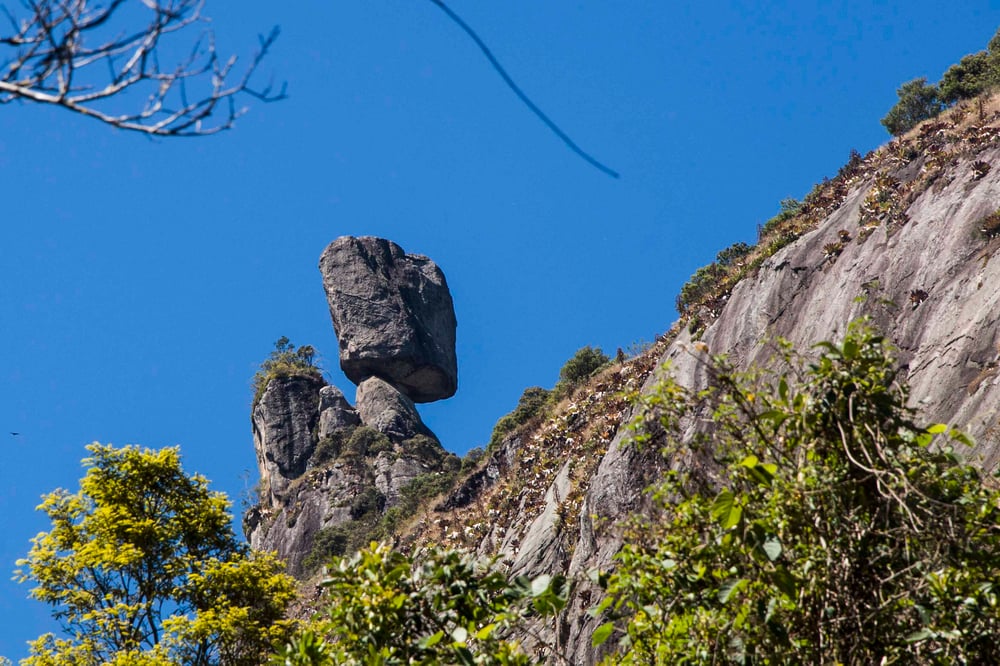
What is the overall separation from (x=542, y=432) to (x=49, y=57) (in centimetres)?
3470

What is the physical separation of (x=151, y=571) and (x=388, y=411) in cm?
4540

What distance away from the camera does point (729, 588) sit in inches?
187

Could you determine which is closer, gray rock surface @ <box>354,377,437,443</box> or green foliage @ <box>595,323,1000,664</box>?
green foliage @ <box>595,323,1000,664</box>

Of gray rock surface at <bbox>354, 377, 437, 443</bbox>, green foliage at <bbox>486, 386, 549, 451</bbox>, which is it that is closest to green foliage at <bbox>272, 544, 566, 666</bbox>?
green foliage at <bbox>486, 386, 549, 451</bbox>

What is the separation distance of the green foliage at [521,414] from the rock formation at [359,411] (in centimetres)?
624

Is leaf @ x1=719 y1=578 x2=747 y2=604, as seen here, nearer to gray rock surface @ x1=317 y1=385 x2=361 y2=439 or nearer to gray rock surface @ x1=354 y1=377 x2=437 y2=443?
gray rock surface @ x1=354 y1=377 x2=437 y2=443

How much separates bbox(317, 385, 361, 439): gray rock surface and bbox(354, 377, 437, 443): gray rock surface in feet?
2.44

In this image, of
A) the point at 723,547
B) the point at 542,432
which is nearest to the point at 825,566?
the point at 723,547

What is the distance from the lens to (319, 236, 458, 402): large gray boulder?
6656cm

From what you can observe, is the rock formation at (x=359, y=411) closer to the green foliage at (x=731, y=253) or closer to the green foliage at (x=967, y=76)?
the green foliage at (x=731, y=253)

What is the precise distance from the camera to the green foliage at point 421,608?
16.8ft

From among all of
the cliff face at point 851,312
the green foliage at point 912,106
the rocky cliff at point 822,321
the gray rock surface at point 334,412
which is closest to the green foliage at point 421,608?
the rocky cliff at point 822,321

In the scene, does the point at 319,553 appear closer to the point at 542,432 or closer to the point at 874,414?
the point at 542,432

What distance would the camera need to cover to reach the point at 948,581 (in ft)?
15.4
